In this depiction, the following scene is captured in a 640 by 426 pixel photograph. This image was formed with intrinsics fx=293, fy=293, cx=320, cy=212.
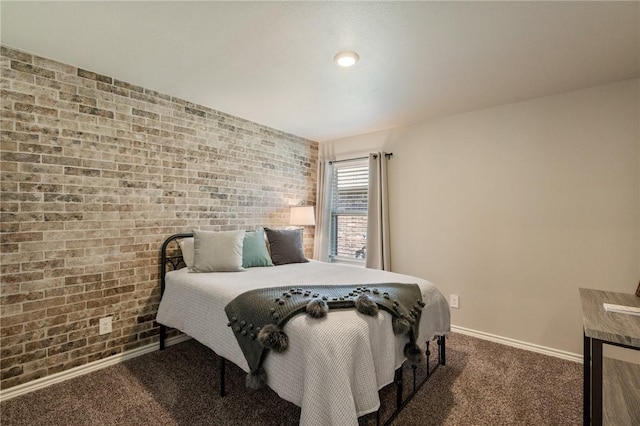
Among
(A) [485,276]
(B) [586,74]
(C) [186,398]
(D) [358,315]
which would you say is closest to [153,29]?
(D) [358,315]

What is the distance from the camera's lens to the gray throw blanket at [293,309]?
1.55 meters

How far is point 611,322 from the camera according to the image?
1249 mm

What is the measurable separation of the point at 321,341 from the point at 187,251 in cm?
186

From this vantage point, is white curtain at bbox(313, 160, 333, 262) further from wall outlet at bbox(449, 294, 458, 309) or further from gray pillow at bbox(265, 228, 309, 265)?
wall outlet at bbox(449, 294, 458, 309)

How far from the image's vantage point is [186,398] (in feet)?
6.56

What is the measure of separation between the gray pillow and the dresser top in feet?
7.75

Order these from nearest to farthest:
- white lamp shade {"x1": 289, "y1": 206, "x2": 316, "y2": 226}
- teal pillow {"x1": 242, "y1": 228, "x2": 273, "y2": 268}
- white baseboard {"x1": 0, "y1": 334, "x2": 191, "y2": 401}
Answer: white baseboard {"x1": 0, "y1": 334, "x2": 191, "y2": 401} → teal pillow {"x1": 242, "y1": 228, "x2": 273, "y2": 268} → white lamp shade {"x1": 289, "y1": 206, "x2": 316, "y2": 226}

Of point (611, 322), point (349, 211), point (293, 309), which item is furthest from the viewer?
point (349, 211)

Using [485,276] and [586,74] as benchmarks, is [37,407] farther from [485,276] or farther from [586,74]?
[586,74]

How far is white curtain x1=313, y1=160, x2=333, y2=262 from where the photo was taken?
14.1ft

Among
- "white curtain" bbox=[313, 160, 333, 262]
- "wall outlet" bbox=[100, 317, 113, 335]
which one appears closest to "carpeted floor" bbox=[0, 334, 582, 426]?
"wall outlet" bbox=[100, 317, 113, 335]

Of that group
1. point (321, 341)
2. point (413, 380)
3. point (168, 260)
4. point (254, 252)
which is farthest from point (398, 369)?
point (168, 260)

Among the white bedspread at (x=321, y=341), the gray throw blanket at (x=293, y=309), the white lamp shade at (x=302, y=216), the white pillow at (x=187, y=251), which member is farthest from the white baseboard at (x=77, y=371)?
the white lamp shade at (x=302, y=216)

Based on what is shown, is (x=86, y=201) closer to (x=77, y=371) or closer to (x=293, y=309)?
(x=77, y=371)
